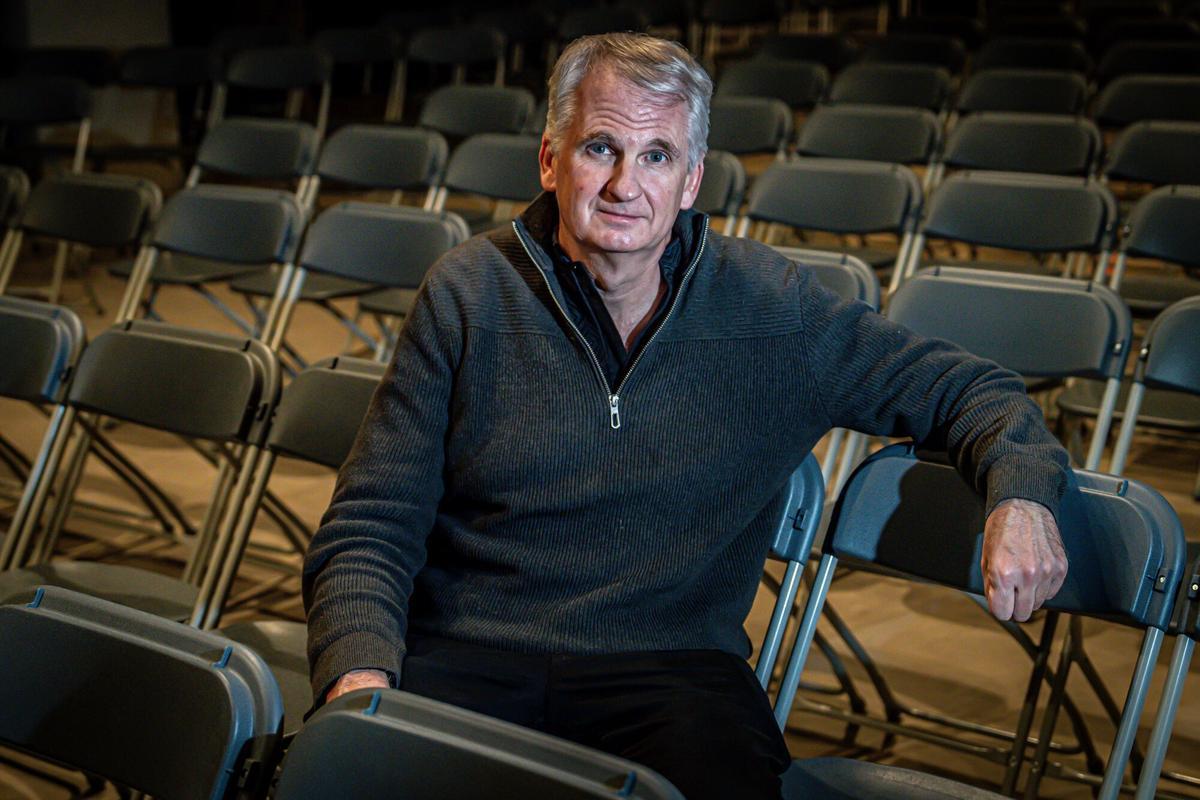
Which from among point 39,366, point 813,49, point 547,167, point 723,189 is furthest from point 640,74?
point 813,49

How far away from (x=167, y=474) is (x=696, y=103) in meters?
3.21

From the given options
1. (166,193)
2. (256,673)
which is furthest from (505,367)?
(166,193)

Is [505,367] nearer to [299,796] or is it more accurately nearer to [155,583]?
[299,796]

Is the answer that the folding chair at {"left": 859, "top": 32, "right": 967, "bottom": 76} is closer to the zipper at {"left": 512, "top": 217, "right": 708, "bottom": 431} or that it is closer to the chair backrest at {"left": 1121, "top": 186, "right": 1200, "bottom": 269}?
the chair backrest at {"left": 1121, "top": 186, "right": 1200, "bottom": 269}

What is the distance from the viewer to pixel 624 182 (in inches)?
86.3

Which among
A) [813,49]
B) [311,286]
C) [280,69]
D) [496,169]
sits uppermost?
[813,49]

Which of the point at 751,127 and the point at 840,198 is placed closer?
the point at 840,198

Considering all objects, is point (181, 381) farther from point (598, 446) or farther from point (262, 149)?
point (262, 149)

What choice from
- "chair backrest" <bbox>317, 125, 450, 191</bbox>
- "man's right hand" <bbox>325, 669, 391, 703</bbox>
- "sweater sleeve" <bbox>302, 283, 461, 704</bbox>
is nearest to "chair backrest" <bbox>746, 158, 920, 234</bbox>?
"chair backrest" <bbox>317, 125, 450, 191</bbox>

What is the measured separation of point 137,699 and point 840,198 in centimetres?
338

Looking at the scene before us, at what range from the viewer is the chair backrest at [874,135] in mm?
5566

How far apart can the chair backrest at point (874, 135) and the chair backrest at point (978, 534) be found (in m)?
3.49

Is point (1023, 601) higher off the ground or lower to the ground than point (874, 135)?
lower

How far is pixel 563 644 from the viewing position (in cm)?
211
